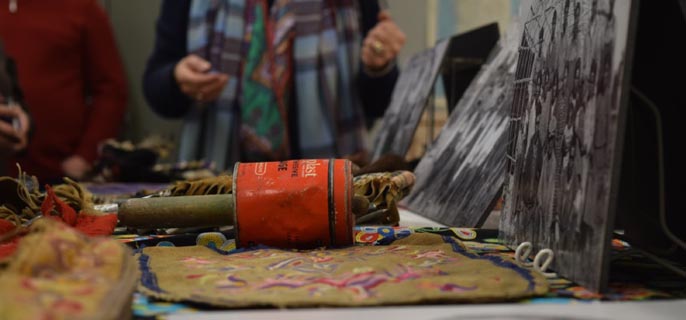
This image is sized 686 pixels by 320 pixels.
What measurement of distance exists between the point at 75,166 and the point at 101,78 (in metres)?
0.54

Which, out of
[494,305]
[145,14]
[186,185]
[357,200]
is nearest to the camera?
[494,305]

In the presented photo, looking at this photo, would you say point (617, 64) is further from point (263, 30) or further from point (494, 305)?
point (263, 30)

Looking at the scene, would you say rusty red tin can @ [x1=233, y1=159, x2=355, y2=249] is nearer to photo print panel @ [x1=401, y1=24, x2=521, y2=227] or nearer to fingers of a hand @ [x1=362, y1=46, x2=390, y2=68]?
photo print panel @ [x1=401, y1=24, x2=521, y2=227]

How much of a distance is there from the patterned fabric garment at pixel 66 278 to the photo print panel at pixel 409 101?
122 centimetres

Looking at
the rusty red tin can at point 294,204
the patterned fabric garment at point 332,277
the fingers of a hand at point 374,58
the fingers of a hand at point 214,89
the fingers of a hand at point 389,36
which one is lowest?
the patterned fabric garment at point 332,277

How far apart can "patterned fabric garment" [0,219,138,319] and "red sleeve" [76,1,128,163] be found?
270cm

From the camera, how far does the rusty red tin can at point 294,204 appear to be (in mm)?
900

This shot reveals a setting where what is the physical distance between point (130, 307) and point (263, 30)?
200 cm

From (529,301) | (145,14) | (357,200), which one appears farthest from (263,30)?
(529,301)

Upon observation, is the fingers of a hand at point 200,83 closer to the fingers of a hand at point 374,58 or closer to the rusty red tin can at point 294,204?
the fingers of a hand at point 374,58

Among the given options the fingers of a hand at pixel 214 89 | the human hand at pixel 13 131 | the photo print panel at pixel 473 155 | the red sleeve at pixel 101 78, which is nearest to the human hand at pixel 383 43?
the fingers of a hand at pixel 214 89

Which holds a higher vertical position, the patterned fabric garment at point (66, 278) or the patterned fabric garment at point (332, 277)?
the patterned fabric garment at point (66, 278)

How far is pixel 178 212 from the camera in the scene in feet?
3.32

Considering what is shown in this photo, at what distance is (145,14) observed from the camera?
363 centimetres
